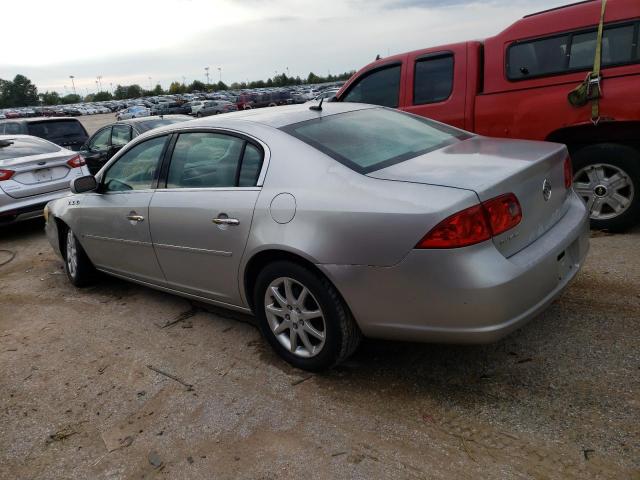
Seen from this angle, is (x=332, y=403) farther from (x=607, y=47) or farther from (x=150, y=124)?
(x=150, y=124)

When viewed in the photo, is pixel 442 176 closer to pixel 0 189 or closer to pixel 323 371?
pixel 323 371

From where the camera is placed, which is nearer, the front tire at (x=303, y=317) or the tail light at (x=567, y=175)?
the front tire at (x=303, y=317)

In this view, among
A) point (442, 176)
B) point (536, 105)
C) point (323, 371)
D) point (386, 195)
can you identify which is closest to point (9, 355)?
point (323, 371)

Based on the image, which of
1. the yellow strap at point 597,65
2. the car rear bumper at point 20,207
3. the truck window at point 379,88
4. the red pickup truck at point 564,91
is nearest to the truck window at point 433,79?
the red pickup truck at point 564,91

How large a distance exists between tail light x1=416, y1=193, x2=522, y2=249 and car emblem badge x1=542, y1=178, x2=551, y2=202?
473mm

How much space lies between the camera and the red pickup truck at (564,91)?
4.54 m

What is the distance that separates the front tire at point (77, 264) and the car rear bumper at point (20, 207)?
88.0 inches

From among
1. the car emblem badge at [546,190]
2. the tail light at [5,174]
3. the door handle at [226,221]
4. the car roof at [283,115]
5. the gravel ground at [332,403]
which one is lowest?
the gravel ground at [332,403]

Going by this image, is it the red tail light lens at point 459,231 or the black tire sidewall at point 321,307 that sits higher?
the red tail light lens at point 459,231

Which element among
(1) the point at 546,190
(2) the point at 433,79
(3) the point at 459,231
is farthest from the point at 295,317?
(2) the point at 433,79

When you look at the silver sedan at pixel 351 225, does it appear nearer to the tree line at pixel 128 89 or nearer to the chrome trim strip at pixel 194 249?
the chrome trim strip at pixel 194 249

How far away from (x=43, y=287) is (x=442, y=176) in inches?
170

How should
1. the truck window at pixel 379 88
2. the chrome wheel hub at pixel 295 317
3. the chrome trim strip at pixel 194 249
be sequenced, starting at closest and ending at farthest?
the chrome wheel hub at pixel 295 317 → the chrome trim strip at pixel 194 249 → the truck window at pixel 379 88

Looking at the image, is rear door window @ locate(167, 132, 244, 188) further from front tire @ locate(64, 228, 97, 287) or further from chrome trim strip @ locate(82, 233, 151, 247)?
front tire @ locate(64, 228, 97, 287)
